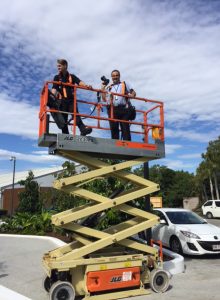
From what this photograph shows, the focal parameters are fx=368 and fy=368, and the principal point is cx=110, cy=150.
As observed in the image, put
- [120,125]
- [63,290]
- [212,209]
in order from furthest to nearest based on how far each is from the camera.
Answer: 1. [212,209]
2. [120,125]
3. [63,290]

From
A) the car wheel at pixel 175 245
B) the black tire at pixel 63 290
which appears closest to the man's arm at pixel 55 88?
the black tire at pixel 63 290

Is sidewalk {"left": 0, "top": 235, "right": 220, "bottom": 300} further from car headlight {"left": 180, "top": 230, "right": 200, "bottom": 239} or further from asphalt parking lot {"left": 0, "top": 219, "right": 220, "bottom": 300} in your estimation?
car headlight {"left": 180, "top": 230, "right": 200, "bottom": 239}

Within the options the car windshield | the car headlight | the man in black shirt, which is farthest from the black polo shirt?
the car windshield

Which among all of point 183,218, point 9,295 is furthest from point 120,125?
point 183,218

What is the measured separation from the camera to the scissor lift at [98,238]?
6.51 metres

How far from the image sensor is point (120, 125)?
7.90 meters

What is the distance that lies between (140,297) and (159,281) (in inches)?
21.9

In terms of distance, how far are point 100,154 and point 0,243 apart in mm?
8738

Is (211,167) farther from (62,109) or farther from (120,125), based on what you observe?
(62,109)

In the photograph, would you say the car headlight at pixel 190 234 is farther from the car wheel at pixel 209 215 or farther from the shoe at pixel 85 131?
the car wheel at pixel 209 215

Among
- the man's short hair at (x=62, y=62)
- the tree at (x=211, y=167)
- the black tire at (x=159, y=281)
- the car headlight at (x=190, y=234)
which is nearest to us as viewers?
the black tire at (x=159, y=281)

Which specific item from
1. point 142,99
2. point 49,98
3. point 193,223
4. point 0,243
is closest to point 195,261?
point 193,223

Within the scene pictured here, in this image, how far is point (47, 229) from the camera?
56.5 feet

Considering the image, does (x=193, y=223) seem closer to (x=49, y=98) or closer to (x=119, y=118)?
(x=119, y=118)
